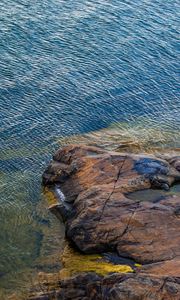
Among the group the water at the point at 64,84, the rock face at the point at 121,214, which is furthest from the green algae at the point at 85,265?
the water at the point at 64,84

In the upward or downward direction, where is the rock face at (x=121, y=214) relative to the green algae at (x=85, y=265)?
upward

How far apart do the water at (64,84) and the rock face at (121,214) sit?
2.33 m

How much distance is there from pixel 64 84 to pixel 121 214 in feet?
68.0

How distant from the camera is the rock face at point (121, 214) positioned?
93.0 ft

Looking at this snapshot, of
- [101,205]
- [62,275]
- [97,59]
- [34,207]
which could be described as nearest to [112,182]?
[101,205]

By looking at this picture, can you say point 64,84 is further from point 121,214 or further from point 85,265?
point 85,265

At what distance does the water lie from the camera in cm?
3778

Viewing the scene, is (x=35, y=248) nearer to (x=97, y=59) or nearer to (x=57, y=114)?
(x=57, y=114)

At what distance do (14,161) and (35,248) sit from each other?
30.7 feet

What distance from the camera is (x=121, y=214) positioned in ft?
112

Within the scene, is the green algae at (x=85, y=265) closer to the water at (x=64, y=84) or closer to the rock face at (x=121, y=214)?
the rock face at (x=121, y=214)

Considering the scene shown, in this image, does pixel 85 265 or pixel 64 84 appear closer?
pixel 85 265

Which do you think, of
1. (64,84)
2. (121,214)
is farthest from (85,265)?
(64,84)

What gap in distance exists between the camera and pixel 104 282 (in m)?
28.8
